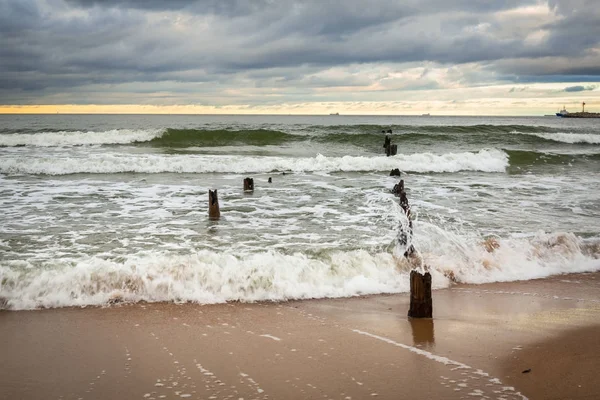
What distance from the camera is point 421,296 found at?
598 cm

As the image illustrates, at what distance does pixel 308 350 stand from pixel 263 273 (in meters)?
2.43

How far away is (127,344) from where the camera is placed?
16.8 ft

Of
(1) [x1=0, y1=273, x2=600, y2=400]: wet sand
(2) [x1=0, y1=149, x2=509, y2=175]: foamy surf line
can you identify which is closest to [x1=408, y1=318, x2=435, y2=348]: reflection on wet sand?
(1) [x1=0, y1=273, x2=600, y2=400]: wet sand

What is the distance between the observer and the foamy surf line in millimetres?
21469

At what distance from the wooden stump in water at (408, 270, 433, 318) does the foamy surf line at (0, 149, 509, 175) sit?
16850 mm

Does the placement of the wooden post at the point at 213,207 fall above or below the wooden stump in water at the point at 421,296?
above

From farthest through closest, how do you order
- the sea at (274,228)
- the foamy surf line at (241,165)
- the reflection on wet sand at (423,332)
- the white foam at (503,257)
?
1. the foamy surf line at (241,165)
2. the white foam at (503,257)
3. the sea at (274,228)
4. the reflection on wet sand at (423,332)

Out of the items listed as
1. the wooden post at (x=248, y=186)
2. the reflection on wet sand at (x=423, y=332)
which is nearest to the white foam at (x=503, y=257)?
the reflection on wet sand at (x=423, y=332)

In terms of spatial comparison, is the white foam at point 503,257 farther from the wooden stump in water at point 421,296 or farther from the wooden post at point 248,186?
the wooden post at point 248,186

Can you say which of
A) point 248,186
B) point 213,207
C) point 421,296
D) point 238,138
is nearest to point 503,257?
→ point 421,296

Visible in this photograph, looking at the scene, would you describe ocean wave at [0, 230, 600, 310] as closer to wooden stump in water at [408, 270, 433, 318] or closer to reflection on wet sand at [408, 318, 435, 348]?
wooden stump in water at [408, 270, 433, 318]

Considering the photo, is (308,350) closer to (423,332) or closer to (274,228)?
A: (423,332)

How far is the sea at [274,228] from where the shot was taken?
280 inches

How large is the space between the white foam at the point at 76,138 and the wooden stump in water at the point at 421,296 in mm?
33039
